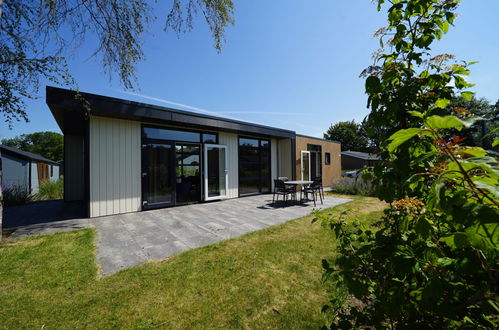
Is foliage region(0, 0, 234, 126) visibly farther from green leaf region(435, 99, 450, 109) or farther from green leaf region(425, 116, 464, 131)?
green leaf region(425, 116, 464, 131)

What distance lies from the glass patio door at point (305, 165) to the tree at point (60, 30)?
25.1 feet

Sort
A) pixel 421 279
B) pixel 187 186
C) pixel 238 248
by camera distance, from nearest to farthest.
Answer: pixel 421 279, pixel 238 248, pixel 187 186

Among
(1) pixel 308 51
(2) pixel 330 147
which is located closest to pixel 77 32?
(1) pixel 308 51

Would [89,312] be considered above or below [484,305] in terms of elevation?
below

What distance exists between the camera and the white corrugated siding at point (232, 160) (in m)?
8.50

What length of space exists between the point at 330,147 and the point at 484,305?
1341 centimetres

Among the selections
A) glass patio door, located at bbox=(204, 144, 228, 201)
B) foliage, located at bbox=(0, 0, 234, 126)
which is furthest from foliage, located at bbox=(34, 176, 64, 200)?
glass patio door, located at bbox=(204, 144, 228, 201)

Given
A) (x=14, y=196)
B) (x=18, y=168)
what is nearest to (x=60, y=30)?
(x=14, y=196)

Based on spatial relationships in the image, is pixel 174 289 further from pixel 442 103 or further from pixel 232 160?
pixel 232 160

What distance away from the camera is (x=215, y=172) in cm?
812

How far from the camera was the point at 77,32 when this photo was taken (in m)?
4.50

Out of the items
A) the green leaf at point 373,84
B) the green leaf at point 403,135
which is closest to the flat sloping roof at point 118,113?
the green leaf at point 373,84

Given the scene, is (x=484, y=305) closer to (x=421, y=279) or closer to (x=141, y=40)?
(x=421, y=279)

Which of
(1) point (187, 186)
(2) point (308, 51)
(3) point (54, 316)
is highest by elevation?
(2) point (308, 51)
